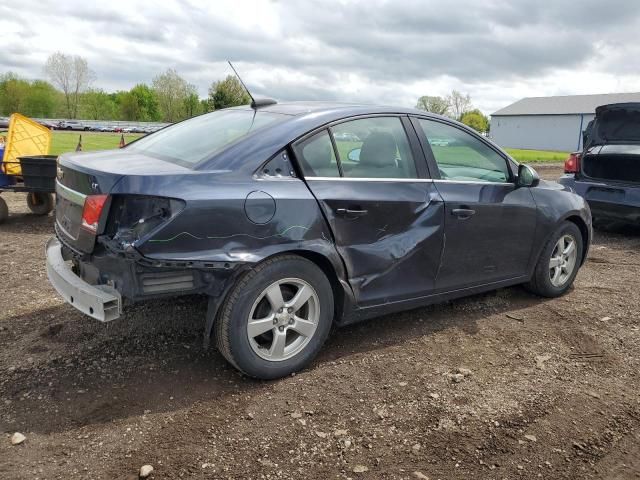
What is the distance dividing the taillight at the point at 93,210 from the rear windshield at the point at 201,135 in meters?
0.54

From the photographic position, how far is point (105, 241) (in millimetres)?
3002

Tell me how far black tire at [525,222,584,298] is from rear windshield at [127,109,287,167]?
2753mm

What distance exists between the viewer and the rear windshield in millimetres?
3463

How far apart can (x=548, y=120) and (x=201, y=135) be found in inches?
2718

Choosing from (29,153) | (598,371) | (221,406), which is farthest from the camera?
(29,153)

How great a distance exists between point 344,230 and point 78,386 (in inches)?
73.3

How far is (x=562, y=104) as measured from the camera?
67750 mm

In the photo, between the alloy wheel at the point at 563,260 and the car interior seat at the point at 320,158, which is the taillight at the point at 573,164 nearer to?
the alloy wheel at the point at 563,260

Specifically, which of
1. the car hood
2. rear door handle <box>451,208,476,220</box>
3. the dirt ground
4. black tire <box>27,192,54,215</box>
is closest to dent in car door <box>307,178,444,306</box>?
rear door handle <box>451,208,476,220</box>

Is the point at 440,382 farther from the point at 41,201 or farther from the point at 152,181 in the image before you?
the point at 41,201

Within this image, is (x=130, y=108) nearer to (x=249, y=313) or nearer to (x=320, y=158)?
(x=320, y=158)

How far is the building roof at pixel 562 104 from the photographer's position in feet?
206

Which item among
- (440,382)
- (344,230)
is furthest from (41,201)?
(440,382)

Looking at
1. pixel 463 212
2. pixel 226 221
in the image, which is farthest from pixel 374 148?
pixel 226 221
